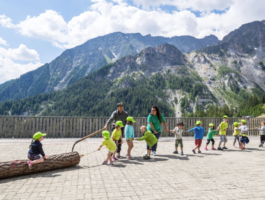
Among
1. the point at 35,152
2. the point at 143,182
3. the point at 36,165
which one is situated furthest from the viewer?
the point at 35,152

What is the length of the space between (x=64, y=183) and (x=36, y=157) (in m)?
1.51

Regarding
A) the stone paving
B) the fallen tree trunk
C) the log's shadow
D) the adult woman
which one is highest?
the adult woman

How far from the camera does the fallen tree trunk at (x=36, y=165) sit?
512 cm

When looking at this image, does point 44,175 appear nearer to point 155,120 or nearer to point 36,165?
point 36,165

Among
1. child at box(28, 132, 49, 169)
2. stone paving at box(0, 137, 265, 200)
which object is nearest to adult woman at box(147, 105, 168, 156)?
stone paving at box(0, 137, 265, 200)

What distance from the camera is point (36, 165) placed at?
5508 millimetres

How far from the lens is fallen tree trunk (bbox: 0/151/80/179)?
16.8 feet

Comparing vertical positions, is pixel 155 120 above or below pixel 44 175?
above

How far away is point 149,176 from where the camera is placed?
5.27 meters

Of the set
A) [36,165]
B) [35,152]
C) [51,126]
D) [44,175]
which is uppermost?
[51,126]

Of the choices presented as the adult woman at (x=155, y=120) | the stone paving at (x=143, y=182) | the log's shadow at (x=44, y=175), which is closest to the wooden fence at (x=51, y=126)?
the adult woman at (x=155, y=120)

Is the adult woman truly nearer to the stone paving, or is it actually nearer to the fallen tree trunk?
the stone paving

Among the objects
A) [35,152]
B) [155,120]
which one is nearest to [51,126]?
[35,152]

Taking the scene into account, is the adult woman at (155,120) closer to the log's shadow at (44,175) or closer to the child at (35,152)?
the log's shadow at (44,175)
